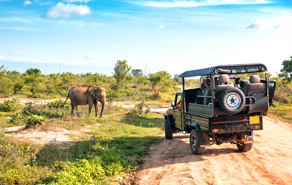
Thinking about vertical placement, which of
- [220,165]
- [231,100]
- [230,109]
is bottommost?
[220,165]

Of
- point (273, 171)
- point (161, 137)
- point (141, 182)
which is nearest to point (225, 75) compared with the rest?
point (273, 171)

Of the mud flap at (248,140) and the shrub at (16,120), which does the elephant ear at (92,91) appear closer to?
the shrub at (16,120)

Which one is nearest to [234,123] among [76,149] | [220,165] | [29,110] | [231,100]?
[231,100]

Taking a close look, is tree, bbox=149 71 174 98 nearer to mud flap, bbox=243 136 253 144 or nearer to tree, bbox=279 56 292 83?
tree, bbox=279 56 292 83

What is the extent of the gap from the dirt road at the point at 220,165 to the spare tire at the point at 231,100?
1602 millimetres

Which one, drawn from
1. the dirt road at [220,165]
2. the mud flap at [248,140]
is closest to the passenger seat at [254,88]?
the mud flap at [248,140]

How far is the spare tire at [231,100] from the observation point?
23.2 ft

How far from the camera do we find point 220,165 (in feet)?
23.8

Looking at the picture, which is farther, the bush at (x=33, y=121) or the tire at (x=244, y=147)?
the bush at (x=33, y=121)

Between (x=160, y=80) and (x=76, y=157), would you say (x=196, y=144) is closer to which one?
(x=76, y=157)

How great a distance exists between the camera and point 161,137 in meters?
12.0

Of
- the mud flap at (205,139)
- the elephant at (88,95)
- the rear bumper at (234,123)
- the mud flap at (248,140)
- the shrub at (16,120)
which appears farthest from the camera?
the elephant at (88,95)

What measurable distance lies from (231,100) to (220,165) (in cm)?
187

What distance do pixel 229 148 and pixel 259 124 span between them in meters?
1.73
